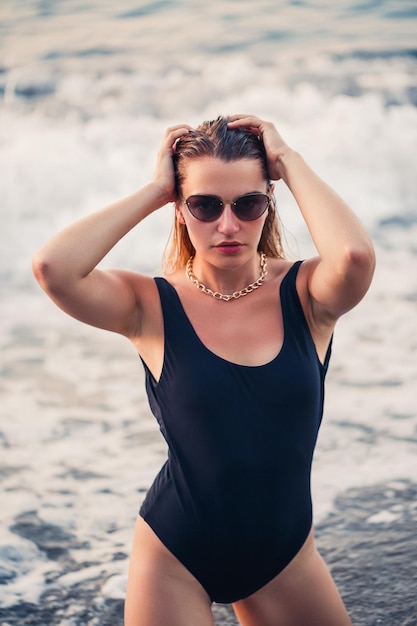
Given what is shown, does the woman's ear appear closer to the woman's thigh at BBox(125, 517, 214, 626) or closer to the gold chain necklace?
the gold chain necklace

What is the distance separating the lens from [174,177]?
107 inches

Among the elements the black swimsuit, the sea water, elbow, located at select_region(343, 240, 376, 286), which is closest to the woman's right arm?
the black swimsuit

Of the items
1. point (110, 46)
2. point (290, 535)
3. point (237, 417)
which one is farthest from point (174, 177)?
point (110, 46)

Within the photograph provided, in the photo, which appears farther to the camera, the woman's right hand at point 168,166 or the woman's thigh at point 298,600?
the woman's right hand at point 168,166

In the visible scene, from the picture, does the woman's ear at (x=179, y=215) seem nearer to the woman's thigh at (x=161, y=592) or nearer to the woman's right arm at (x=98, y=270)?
the woman's right arm at (x=98, y=270)

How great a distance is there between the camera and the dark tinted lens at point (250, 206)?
256 centimetres

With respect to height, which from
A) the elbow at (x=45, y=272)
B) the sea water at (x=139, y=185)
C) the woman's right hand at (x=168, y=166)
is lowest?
the elbow at (x=45, y=272)

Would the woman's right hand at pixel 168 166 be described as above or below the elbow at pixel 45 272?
above

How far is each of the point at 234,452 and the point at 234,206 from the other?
0.67m

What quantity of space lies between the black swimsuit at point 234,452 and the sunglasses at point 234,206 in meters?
0.23

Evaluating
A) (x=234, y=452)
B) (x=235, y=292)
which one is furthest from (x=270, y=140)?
(x=234, y=452)

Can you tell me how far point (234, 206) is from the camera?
2.55 metres

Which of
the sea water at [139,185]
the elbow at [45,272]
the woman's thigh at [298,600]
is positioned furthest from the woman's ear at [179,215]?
the sea water at [139,185]

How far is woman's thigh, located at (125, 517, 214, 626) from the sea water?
1.64 m
